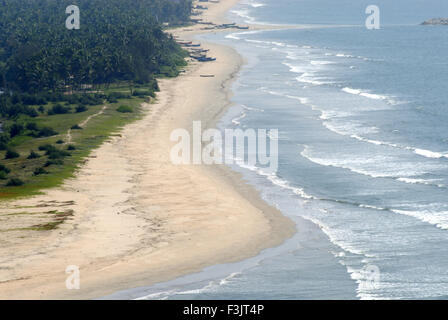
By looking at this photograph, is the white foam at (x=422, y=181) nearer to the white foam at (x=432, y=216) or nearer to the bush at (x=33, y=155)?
the white foam at (x=432, y=216)

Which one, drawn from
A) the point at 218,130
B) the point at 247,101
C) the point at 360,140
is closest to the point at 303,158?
the point at 360,140

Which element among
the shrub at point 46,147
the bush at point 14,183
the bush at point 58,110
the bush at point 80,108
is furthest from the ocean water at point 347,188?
the bush at point 58,110

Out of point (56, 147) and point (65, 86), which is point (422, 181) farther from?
point (65, 86)

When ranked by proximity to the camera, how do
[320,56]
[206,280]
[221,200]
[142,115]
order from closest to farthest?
[206,280] < [221,200] < [142,115] < [320,56]

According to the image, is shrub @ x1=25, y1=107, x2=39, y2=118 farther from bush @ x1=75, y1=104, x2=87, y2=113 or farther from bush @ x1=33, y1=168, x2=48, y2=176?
bush @ x1=33, y1=168, x2=48, y2=176

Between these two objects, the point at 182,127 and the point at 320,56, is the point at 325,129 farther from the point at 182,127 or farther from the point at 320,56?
the point at 320,56

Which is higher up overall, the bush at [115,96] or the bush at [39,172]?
the bush at [115,96]

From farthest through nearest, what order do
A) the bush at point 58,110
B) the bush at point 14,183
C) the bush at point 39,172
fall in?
the bush at point 58,110
the bush at point 39,172
the bush at point 14,183
